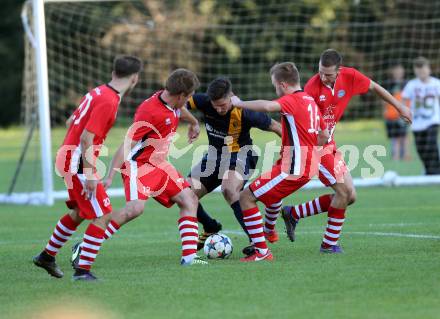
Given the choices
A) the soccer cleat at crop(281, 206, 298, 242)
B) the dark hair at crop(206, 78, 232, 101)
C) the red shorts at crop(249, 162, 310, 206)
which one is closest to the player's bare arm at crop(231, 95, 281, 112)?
the dark hair at crop(206, 78, 232, 101)

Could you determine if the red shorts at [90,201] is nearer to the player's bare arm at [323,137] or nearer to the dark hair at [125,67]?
the dark hair at [125,67]

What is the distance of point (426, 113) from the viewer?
659 inches

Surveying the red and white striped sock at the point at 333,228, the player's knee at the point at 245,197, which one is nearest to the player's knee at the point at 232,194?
the player's knee at the point at 245,197

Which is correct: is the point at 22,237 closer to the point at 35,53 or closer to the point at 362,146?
the point at 35,53

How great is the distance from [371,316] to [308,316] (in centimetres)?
37

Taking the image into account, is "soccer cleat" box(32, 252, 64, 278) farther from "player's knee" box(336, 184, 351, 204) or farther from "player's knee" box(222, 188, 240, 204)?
"player's knee" box(336, 184, 351, 204)

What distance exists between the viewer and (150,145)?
26.0 ft

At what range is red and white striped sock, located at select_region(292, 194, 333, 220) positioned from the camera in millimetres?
9125

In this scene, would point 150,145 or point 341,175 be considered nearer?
point 150,145

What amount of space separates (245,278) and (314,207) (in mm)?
2331

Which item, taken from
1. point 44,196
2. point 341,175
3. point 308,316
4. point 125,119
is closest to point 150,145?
point 341,175

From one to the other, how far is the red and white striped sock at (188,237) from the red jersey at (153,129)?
Result: 56 cm

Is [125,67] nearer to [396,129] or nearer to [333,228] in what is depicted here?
[333,228]

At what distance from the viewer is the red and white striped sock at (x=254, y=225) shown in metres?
8.18
